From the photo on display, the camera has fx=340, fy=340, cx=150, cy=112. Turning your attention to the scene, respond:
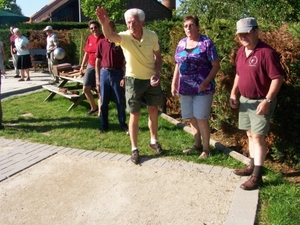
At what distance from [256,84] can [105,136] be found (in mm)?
2831

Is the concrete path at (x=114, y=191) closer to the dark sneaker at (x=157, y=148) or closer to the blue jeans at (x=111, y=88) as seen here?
the dark sneaker at (x=157, y=148)

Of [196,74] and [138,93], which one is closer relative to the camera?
[196,74]

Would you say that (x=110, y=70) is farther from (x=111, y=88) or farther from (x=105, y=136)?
(x=105, y=136)

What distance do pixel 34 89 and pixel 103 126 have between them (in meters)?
5.29

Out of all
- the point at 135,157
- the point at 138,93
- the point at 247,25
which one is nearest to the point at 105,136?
the point at 135,157

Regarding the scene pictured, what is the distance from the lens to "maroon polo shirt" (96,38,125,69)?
5.28 m

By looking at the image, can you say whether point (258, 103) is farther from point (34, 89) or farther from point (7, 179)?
point (34, 89)

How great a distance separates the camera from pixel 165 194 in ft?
11.5

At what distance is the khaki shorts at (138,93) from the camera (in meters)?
4.28

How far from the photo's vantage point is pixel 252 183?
3.53 m

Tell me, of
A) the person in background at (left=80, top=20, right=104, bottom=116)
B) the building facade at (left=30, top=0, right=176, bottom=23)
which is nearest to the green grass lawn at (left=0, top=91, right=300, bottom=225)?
the person in background at (left=80, top=20, right=104, bottom=116)

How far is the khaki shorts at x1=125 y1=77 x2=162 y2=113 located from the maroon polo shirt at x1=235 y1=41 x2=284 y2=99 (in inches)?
48.3

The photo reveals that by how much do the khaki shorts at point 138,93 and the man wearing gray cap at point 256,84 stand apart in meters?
1.14

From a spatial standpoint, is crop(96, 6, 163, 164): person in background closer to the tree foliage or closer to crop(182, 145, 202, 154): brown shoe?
crop(182, 145, 202, 154): brown shoe
